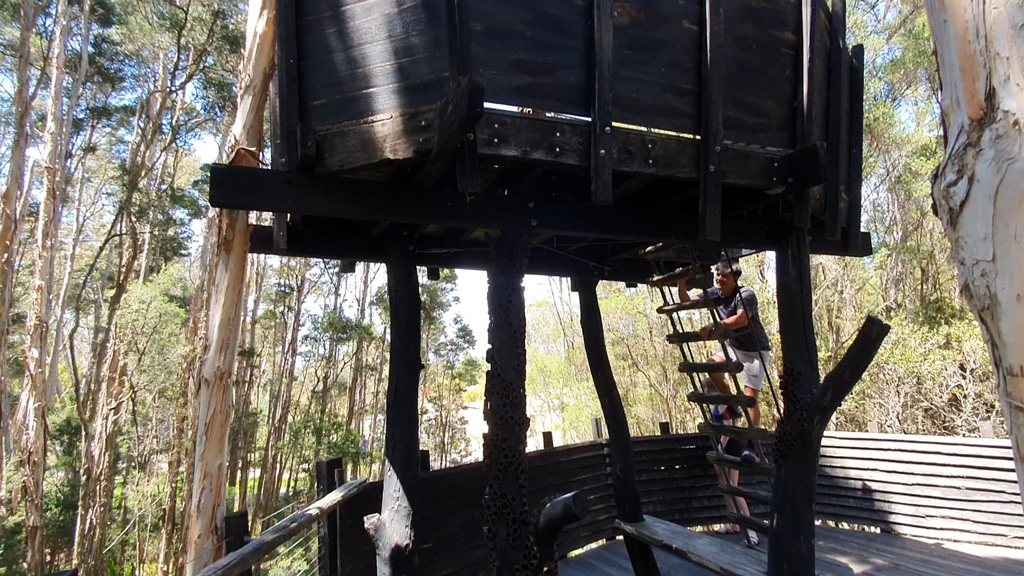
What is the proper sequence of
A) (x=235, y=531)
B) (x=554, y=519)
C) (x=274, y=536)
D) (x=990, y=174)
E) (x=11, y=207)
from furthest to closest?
(x=11, y=207) → (x=554, y=519) → (x=274, y=536) → (x=235, y=531) → (x=990, y=174)

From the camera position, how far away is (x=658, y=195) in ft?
9.46

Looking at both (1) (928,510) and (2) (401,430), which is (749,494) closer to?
(2) (401,430)

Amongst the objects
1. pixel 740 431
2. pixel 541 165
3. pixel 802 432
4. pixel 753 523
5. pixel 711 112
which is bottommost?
pixel 753 523

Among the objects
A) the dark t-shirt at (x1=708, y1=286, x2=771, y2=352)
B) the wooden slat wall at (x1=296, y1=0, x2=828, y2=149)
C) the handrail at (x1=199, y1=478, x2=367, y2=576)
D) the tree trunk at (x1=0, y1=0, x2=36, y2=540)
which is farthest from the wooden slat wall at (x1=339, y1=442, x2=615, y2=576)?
the tree trunk at (x1=0, y1=0, x2=36, y2=540)

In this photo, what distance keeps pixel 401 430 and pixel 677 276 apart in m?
2.20

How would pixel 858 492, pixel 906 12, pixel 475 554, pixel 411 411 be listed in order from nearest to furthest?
1. pixel 411 411
2. pixel 475 554
3. pixel 858 492
4. pixel 906 12

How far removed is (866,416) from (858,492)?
3851mm

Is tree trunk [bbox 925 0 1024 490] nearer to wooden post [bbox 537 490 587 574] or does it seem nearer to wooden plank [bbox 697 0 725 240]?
wooden plank [bbox 697 0 725 240]

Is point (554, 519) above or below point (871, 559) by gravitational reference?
above

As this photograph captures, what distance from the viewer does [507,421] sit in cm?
259

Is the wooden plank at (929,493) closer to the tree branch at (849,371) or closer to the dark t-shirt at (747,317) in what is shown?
the dark t-shirt at (747,317)

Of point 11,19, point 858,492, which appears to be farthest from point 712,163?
point 11,19

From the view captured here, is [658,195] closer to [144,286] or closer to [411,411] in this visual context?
[411,411]

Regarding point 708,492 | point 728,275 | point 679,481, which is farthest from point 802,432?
point 708,492
